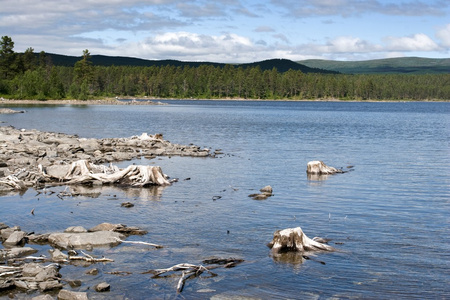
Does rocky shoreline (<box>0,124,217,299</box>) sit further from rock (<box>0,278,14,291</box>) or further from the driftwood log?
the driftwood log

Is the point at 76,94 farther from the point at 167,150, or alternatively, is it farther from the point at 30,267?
the point at 30,267

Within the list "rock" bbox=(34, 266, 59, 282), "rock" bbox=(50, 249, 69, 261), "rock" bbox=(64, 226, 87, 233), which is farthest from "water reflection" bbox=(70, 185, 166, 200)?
"rock" bbox=(34, 266, 59, 282)

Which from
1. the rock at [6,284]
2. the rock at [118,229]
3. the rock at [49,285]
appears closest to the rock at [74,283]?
the rock at [49,285]

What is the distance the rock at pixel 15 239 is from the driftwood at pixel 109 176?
10419 millimetres

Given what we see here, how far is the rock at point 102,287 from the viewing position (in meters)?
12.2

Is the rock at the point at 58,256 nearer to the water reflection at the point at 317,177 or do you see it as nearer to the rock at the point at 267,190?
the rock at the point at 267,190

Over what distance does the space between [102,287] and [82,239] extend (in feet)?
13.3

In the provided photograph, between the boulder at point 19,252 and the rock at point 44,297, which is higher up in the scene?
the rock at point 44,297

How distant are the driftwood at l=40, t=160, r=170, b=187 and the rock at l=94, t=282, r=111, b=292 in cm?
→ 1390

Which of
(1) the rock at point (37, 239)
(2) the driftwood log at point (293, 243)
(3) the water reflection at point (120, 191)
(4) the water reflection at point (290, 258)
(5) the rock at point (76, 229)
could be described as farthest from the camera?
(3) the water reflection at point (120, 191)

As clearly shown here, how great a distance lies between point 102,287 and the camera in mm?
12227

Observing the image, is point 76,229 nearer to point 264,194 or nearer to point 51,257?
point 51,257

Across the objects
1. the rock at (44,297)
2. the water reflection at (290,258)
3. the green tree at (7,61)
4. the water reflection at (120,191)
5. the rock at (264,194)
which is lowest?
the water reflection at (120,191)

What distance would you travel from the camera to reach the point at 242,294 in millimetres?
12219
